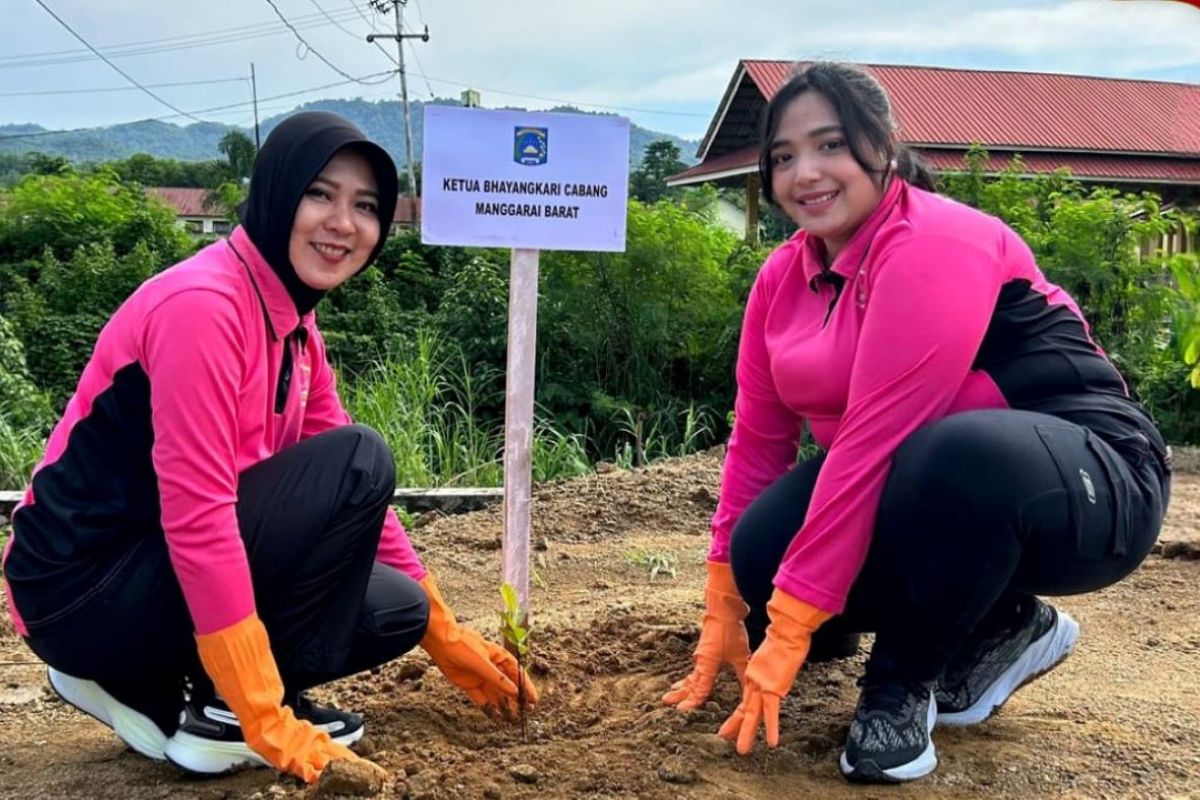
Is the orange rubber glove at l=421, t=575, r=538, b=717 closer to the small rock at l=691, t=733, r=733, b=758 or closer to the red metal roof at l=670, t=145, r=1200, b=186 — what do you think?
the small rock at l=691, t=733, r=733, b=758

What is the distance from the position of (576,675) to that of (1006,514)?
1.24 metres

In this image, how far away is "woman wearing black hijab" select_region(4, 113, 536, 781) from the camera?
1.94 m

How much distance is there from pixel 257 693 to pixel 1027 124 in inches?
717

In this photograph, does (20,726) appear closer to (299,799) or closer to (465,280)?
(299,799)

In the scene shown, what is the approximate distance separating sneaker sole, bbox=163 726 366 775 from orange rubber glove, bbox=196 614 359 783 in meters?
0.23

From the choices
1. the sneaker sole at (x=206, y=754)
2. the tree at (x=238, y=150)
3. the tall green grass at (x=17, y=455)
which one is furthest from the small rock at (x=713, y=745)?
the tree at (x=238, y=150)

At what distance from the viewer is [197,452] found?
193cm

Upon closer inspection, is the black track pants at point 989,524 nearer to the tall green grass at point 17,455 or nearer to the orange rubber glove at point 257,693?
the orange rubber glove at point 257,693

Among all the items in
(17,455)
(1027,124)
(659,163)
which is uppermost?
(659,163)

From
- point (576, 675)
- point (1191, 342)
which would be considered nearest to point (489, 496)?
point (576, 675)

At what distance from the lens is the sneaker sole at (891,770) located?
2.05 meters

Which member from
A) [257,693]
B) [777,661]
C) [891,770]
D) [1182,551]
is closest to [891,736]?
[891,770]

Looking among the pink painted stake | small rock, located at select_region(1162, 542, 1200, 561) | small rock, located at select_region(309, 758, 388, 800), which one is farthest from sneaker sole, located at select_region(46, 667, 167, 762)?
small rock, located at select_region(1162, 542, 1200, 561)

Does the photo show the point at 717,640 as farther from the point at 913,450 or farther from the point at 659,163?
the point at 659,163
